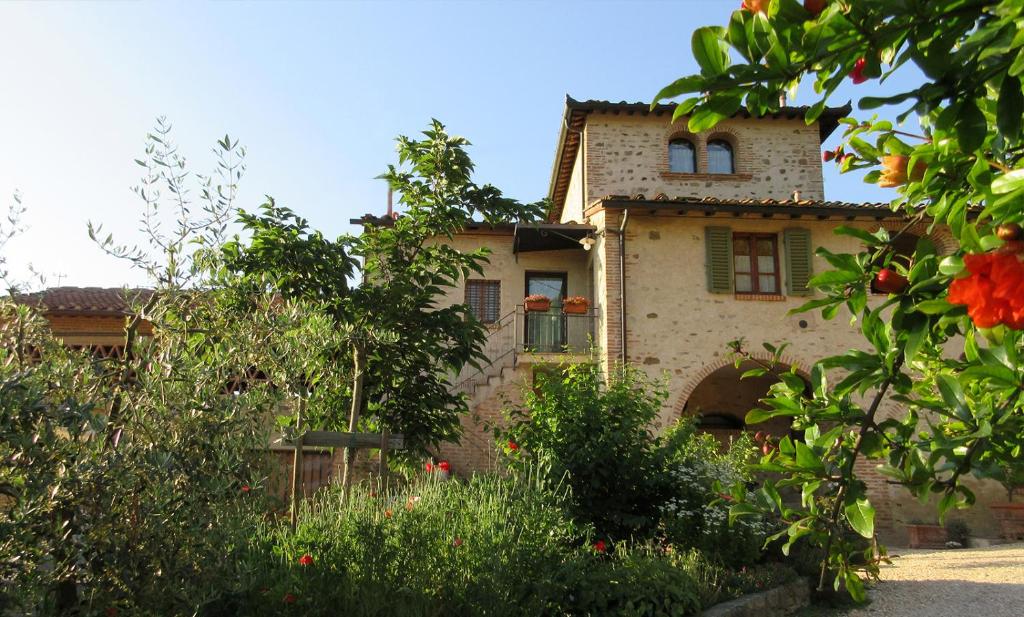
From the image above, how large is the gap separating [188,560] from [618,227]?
33.9 ft

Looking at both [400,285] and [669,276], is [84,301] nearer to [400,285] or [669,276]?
[400,285]

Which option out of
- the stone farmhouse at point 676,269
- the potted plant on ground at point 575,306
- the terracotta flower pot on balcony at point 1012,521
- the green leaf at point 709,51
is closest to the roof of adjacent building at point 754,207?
the stone farmhouse at point 676,269

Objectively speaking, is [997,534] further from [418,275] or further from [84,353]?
[84,353]

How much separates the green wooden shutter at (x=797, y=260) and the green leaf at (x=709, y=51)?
12025 mm

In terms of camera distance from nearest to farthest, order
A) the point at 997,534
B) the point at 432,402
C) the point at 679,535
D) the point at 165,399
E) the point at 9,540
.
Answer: the point at 9,540 → the point at 165,399 → the point at 432,402 → the point at 679,535 → the point at 997,534

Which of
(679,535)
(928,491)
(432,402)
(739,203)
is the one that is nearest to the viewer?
(928,491)

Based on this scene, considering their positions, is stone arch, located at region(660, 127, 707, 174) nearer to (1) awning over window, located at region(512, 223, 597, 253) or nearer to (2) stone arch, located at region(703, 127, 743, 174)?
(2) stone arch, located at region(703, 127, 743, 174)

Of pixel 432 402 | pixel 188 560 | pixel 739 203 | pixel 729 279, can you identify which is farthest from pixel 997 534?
pixel 188 560

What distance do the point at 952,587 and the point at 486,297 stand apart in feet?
29.4

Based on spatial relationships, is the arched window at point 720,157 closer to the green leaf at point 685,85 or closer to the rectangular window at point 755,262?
the rectangular window at point 755,262

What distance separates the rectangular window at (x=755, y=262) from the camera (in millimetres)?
12656

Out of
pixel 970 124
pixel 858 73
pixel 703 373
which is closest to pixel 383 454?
pixel 858 73

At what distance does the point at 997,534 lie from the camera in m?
11.3

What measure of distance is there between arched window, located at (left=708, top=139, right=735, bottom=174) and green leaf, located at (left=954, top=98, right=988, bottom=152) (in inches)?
552
